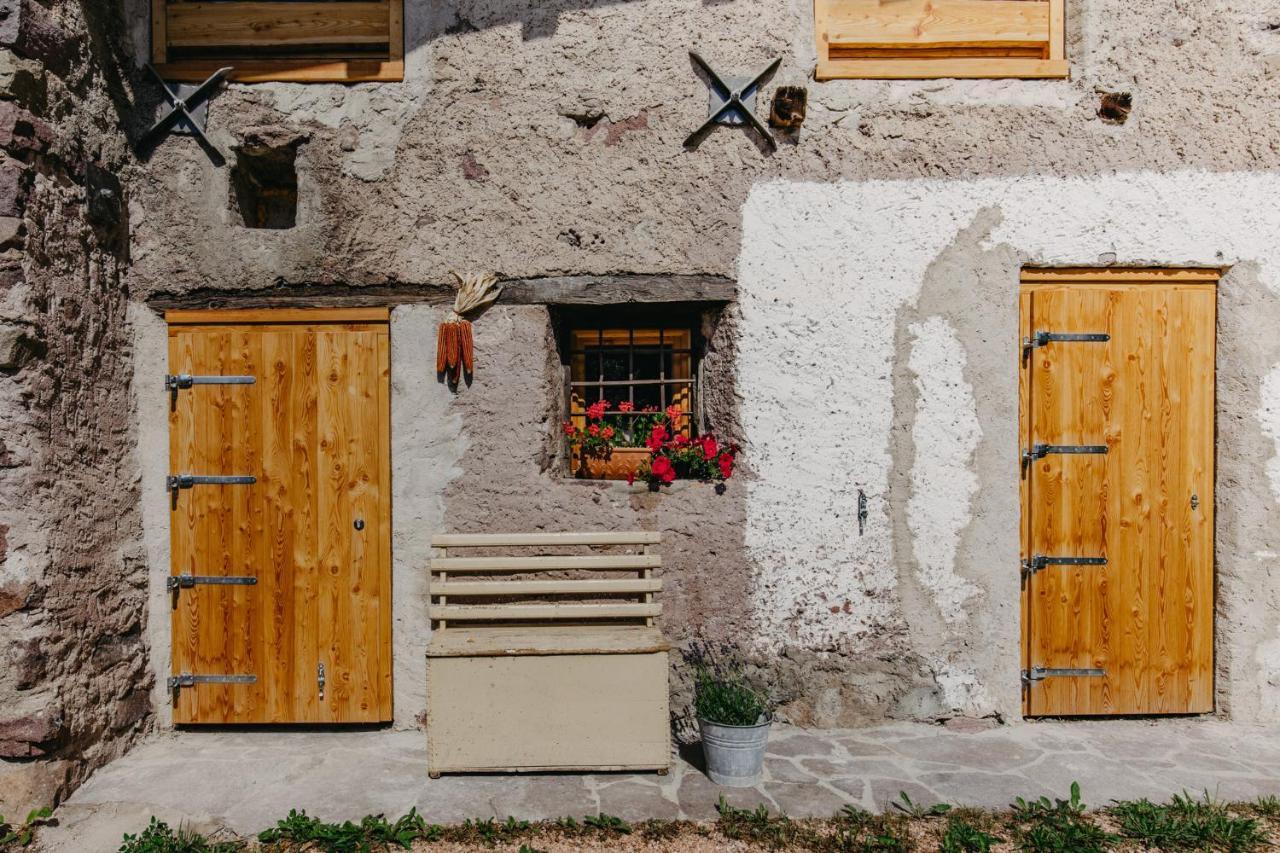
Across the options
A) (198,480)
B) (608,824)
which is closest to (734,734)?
(608,824)

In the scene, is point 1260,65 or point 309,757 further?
point 1260,65

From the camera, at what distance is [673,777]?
3.22m

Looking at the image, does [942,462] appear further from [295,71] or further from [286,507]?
[295,71]

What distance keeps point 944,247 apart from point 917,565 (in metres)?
1.60

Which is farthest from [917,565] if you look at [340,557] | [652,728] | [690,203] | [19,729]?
[19,729]

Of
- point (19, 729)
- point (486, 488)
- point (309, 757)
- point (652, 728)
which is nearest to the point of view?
point (19, 729)

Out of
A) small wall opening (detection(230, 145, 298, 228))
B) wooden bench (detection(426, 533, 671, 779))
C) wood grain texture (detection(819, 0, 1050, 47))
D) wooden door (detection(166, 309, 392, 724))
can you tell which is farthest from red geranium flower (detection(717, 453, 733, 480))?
small wall opening (detection(230, 145, 298, 228))

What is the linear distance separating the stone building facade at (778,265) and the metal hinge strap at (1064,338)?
18cm

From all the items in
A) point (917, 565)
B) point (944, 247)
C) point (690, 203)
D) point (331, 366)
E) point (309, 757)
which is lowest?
point (309, 757)

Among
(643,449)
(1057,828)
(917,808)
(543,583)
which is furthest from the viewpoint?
(643,449)

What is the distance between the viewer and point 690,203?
3.73 metres

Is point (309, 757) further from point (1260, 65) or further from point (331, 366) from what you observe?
point (1260, 65)

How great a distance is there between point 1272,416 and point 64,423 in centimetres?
570

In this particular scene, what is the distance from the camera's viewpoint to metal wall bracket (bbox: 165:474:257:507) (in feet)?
12.1
